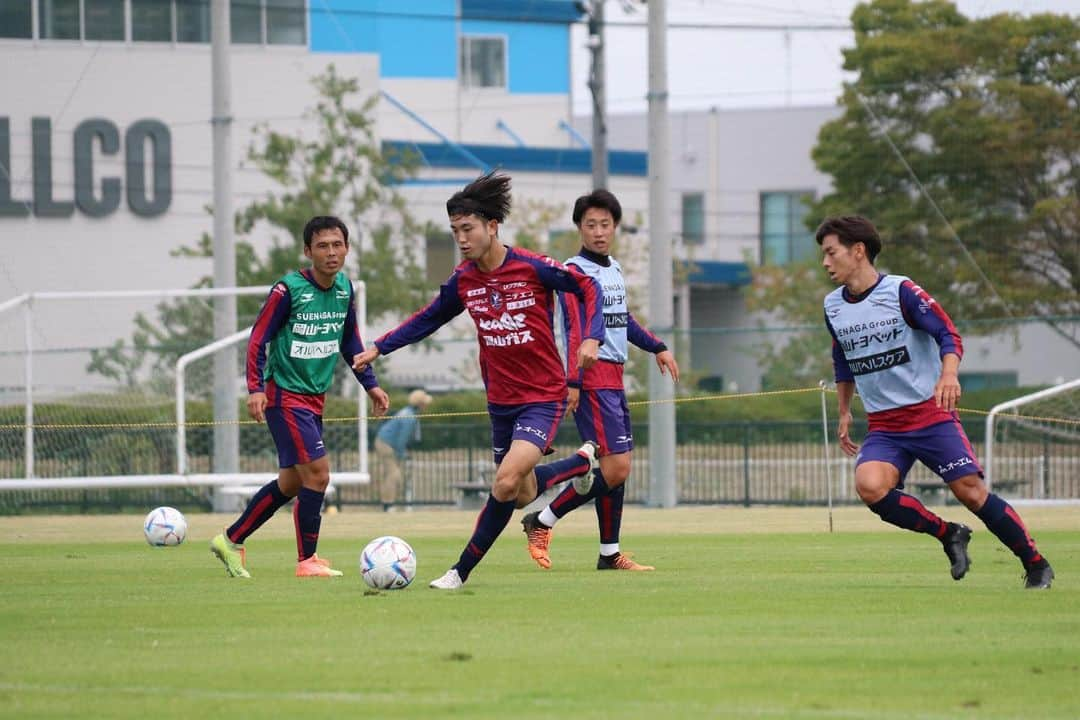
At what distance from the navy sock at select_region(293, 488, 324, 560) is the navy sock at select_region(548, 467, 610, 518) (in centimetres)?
159

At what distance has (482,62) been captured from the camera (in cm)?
5334

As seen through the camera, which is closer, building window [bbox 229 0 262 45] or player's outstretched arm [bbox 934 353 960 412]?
player's outstretched arm [bbox 934 353 960 412]

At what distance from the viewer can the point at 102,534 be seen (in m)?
18.0

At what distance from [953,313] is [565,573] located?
21323mm

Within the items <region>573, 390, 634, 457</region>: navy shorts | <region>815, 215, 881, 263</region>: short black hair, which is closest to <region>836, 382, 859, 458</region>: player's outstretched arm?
<region>815, 215, 881, 263</region>: short black hair

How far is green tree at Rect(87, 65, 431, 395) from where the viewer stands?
3688 cm

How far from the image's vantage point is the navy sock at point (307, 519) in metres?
11.3

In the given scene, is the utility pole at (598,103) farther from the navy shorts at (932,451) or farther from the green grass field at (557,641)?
the navy shorts at (932,451)

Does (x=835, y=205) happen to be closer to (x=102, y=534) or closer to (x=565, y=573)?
(x=102, y=534)

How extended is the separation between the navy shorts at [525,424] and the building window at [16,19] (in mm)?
23987

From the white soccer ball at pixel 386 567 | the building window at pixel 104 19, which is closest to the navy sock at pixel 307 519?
the white soccer ball at pixel 386 567

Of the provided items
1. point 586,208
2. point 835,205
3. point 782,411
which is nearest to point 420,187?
point 835,205

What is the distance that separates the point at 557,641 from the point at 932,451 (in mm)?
3169

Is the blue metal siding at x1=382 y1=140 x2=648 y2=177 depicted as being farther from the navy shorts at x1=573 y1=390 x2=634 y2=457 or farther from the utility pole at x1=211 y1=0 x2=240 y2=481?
the navy shorts at x1=573 y1=390 x2=634 y2=457
